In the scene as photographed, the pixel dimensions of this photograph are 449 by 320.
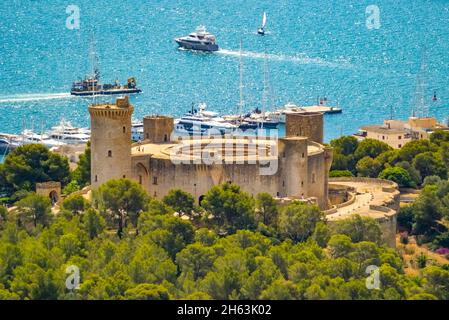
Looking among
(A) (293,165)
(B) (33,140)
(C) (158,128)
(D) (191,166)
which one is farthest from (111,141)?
(B) (33,140)

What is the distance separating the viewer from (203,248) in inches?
3829

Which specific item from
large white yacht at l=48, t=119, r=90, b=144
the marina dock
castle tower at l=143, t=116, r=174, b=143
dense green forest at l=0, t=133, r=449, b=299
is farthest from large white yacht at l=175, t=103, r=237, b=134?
dense green forest at l=0, t=133, r=449, b=299

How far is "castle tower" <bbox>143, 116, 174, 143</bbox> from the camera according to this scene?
11606cm

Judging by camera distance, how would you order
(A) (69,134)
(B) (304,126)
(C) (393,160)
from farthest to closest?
(A) (69,134), (C) (393,160), (B) (304,126)

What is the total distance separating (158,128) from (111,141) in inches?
306

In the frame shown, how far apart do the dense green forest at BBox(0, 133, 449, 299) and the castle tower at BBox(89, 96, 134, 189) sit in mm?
2141

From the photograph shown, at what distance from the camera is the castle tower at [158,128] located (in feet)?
381

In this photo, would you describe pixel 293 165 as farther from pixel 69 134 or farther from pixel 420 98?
pixel 420 98

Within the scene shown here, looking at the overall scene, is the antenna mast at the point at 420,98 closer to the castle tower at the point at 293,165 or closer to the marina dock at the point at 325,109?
the marina dock at the point at 325,109

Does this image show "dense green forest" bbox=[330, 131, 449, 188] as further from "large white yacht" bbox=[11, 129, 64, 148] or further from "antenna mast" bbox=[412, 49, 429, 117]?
"antenna mast" bbox=[412, 49, 429, 117]

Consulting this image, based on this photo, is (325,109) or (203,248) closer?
(203,248)

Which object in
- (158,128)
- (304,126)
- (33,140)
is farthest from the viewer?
(33,140)
